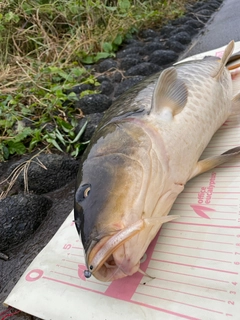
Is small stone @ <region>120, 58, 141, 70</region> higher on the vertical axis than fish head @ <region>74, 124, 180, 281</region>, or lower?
lower

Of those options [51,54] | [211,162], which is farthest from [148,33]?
[211,162]

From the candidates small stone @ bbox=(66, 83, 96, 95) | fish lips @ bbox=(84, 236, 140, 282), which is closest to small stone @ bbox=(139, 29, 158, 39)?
small stone @ bbox=(66, 83, 96, 95)

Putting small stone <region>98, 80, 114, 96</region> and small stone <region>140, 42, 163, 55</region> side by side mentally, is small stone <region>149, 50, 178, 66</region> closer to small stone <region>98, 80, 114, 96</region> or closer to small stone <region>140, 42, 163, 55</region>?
small stone <region>140, 42, 163, 55</region>

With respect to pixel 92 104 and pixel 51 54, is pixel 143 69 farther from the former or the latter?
pixel 51 54

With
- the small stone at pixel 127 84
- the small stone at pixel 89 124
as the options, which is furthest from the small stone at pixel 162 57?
the small stone at pixel 89 124

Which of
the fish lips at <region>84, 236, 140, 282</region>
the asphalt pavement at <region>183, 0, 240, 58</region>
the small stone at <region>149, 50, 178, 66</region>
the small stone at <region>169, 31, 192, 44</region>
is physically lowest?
the asphalt pavement at <region>183, 0, 240, 58</region>

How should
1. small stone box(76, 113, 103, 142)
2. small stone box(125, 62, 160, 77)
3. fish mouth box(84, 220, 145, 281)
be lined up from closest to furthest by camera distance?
fish mouth box(84, 220, 145, 281) < small stone box(76, 113, 103, 142) < small stone box(125, 62, 160, 77)

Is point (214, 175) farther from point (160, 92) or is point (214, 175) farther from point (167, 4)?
point (167, 4)
